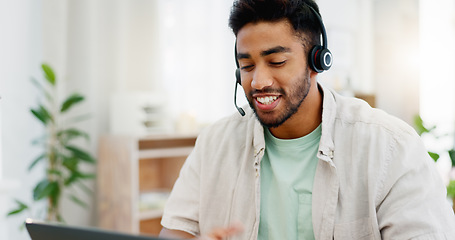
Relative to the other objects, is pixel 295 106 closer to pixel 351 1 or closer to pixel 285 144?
pixel 285 144

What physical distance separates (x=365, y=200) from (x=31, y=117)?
2.06 meters

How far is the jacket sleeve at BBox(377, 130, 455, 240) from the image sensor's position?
108 cm

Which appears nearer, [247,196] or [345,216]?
[345,216]

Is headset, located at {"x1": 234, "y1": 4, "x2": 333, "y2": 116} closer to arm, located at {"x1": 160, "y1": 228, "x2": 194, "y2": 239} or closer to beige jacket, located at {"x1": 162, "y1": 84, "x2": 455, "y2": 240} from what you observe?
beige jacket, located at {"x1": 162, "y1": 84, "x2": 455, "y2": 240}

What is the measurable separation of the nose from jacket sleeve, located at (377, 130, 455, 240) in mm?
338

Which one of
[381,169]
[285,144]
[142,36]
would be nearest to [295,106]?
[285,144]

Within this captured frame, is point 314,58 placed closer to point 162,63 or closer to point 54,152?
point 54,152

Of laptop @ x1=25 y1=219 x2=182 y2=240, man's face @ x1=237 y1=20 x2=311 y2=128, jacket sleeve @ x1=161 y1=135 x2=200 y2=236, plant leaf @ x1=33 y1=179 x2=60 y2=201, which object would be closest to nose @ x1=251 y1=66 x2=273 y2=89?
man's face @ x1=237 y1=20 x2=311 y2=128

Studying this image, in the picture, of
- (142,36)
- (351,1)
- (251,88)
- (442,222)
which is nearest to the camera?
(442,222)

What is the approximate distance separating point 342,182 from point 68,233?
2.42 feet

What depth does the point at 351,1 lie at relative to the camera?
4.22 meters

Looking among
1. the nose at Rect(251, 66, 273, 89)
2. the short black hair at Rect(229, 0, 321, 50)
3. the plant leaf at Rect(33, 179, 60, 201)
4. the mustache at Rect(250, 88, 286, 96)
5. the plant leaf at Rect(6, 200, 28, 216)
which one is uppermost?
the short black hair at Rect(229, 0, 321, 50)

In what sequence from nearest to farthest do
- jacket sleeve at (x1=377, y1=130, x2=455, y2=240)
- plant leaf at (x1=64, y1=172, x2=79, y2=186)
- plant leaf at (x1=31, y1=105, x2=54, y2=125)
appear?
jacket sleeve at (x1=377, y1=130, x2=455, y2=240)
plant leaf at (x1=31, y1=105, x2=54, y2=125)
plant leaf at (x1=64, y1=172, x2=79, y2=186)

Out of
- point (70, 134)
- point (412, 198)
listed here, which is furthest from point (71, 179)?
point (412, 198)
